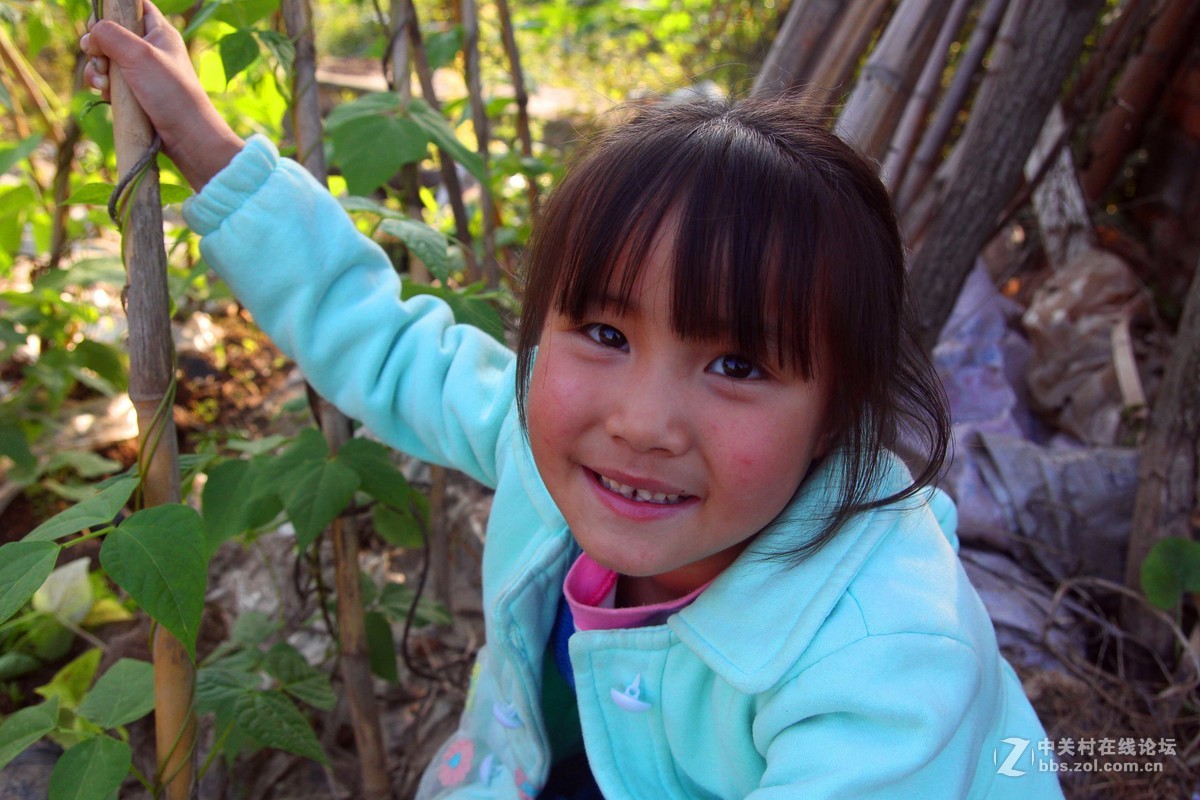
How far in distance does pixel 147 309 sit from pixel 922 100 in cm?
178

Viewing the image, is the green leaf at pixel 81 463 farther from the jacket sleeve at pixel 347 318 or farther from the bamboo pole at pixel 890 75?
the bamboo pole at pixel 890 75

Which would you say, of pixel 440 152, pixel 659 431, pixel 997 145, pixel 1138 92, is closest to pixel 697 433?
pixel 659 431

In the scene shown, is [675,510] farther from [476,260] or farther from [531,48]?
[531,48]

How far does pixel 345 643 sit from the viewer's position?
4.16 ft

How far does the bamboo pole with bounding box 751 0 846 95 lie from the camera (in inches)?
80.5

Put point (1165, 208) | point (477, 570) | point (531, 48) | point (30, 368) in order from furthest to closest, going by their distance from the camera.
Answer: point (531, 48) < point (1165, 208) < point (477, 570) < point (30, 368)

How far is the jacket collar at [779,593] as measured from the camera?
0.87 meters

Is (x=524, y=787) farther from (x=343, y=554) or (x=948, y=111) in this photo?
(x=948, y=111)

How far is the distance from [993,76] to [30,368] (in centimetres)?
196

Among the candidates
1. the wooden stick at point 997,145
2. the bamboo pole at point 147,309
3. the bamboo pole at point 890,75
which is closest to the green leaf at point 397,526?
the bamboo pole at point 147,309

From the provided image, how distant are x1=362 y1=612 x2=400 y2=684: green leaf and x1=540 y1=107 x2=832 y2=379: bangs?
747 mm

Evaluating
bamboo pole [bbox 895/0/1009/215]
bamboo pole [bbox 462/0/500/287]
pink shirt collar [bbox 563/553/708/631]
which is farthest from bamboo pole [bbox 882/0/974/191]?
pink shirt collar [bbox 563/553/708/631]

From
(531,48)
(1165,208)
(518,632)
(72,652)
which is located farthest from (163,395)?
(531,48)

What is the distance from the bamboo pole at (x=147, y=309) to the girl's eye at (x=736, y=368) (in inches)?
20.9
